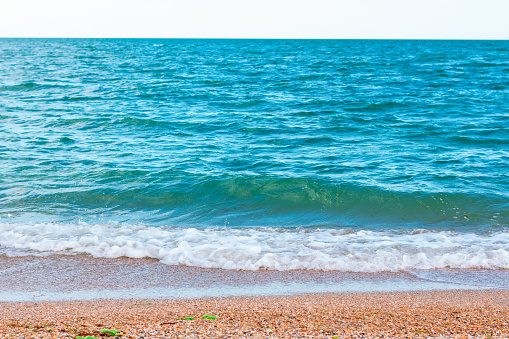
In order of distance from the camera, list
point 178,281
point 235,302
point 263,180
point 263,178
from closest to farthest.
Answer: point 235,302, point 178,281, point 263,180, point 263,178

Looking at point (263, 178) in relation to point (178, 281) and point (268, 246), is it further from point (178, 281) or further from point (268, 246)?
point (178, 281)

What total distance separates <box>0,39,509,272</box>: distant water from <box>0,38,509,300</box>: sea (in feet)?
0.14

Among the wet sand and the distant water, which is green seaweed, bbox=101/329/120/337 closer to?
the wet sand

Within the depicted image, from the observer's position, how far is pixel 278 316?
13.2 ft

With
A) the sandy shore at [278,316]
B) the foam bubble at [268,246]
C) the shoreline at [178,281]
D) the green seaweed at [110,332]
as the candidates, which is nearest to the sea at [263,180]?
the foam bubble at [268,246]

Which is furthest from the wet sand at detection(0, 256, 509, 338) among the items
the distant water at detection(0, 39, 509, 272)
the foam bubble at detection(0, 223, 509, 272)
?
the distant water at detection(0, 39, 509, 272)

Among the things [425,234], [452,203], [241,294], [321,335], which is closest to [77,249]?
[241,294]

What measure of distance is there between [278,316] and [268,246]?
8.62 feet

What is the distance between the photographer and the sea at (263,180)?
255 inches

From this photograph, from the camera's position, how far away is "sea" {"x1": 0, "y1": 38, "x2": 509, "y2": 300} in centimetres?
648

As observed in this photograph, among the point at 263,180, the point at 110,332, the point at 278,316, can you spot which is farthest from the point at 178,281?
the point at 263,180

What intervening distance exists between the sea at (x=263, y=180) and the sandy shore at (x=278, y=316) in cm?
114

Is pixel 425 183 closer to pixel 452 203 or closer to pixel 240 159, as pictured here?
pixel 452 203

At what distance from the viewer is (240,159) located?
11.8 metres
